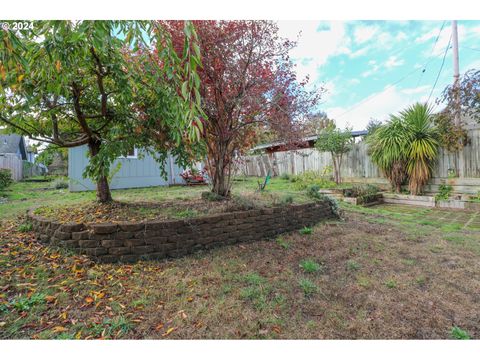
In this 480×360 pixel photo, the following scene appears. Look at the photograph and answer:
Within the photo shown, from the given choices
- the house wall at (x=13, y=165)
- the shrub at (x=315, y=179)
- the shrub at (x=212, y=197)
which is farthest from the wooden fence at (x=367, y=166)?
the house wall at (x=13, y=165)

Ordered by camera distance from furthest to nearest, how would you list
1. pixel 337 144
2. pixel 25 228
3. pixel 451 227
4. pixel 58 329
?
pixel 337 144, pixel 451 227, pixel 25 228, pixel 58 329

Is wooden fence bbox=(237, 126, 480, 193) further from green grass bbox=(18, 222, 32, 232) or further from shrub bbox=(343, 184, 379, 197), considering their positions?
green grass bbox=(18, 222, 32, 232)

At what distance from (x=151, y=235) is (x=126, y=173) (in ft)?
19.5

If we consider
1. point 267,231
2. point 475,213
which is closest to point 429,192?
point 475,213

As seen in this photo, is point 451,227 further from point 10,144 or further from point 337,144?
point 10,144

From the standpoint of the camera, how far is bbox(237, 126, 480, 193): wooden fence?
6221 mm

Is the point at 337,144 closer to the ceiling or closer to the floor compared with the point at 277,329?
closer to the ceiling

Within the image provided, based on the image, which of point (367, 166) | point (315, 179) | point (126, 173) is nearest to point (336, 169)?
point (315, 179)

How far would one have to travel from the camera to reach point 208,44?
3.36 m

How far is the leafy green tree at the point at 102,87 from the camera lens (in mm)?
1685

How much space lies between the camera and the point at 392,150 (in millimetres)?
6977

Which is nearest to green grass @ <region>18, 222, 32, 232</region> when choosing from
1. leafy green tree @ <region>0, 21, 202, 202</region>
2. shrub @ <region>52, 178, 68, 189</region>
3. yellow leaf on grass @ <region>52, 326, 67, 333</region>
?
leafy green tree @ <region>0, 21, 202, 202</region>

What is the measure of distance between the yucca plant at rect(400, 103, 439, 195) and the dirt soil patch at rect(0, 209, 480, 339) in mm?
4045
